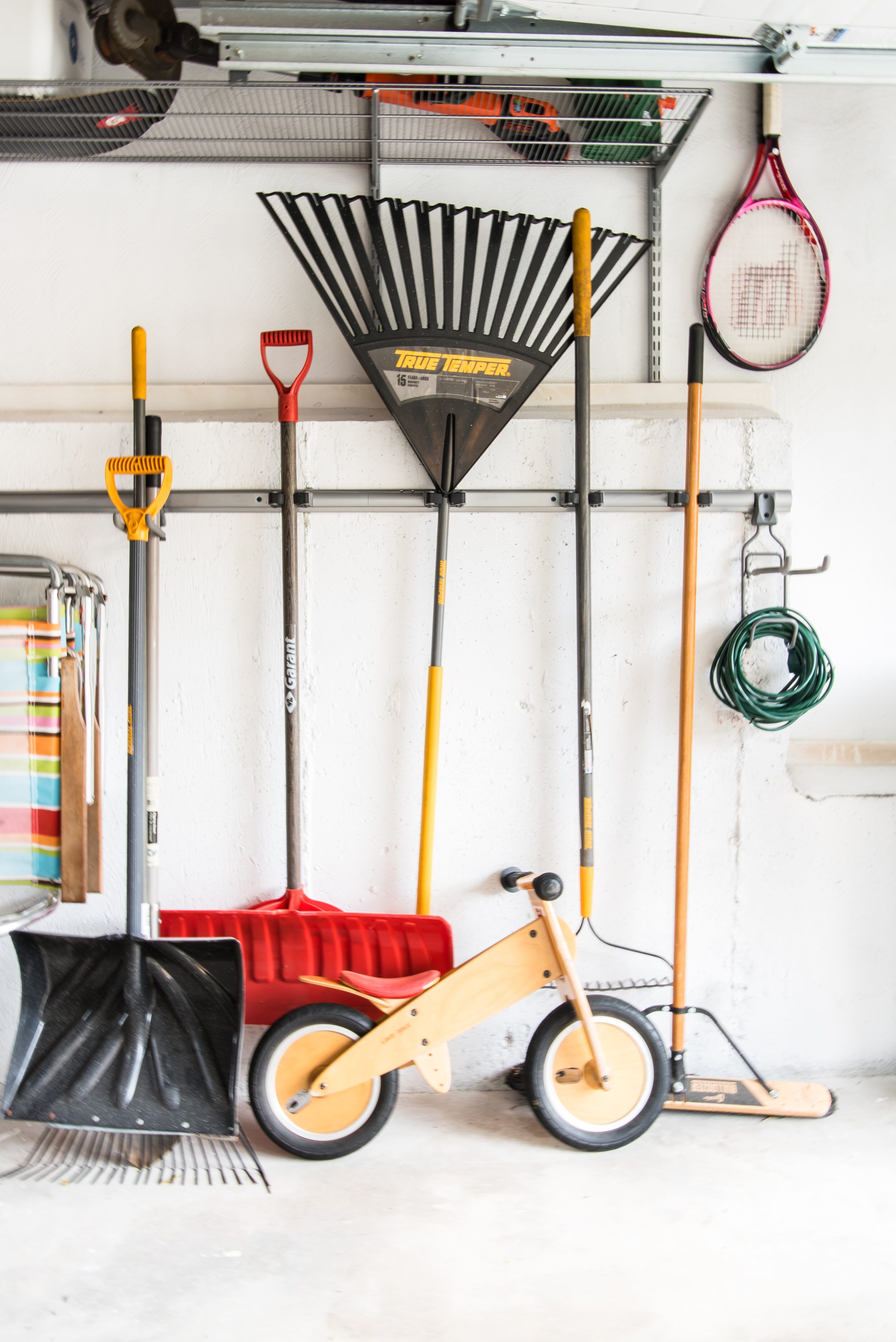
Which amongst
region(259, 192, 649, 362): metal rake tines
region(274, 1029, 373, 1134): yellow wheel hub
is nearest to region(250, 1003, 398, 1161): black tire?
region(274, 1029, 373, 1134): yellow wheel hub

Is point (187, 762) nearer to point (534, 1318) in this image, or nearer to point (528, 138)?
point (534, 1318)

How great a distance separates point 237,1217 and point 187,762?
0.97 meters

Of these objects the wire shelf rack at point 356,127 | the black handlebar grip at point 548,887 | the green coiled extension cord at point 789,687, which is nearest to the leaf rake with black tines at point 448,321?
the wire shelf rack at point 356,127

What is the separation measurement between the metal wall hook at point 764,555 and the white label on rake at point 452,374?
2.14 feet

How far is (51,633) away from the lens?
5.94 feet

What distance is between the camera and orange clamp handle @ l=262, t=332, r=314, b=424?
1.86 m

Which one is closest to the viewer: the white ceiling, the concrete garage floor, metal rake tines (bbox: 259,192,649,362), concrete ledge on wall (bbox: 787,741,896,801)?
the concrete garage floor

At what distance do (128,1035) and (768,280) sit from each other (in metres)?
2.37

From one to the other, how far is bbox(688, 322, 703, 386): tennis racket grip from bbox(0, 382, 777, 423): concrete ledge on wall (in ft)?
0.63

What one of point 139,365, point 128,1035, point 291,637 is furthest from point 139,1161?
point 139,365

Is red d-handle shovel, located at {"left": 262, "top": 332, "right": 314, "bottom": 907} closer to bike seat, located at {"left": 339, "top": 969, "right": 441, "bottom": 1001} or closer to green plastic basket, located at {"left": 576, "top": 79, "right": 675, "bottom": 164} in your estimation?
bike seat, located at {"left": 339, "top": 969, "right": 441, "bottom": 1001}

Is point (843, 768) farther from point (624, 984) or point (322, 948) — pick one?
point (322, 948)

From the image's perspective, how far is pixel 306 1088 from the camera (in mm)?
1725

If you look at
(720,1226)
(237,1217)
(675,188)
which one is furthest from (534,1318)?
(675,188)
